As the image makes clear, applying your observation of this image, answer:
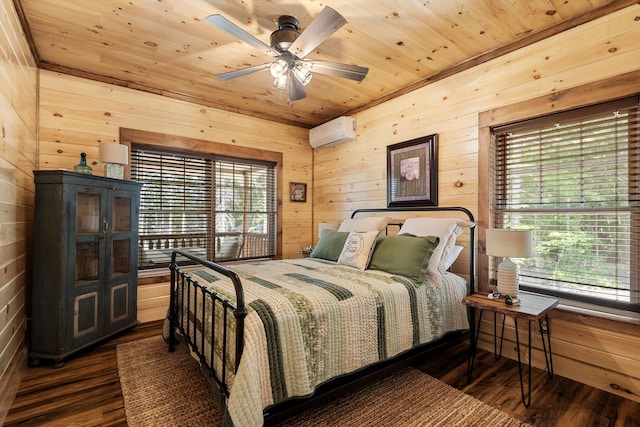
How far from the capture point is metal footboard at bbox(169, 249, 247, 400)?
4.77 feet

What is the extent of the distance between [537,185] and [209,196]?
3.51 m

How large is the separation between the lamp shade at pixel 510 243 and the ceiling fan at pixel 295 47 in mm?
1520

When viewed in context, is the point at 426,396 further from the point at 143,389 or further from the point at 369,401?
the point at 143,389

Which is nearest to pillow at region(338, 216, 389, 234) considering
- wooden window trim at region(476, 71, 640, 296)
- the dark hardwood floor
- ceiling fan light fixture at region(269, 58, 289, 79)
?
wooden window trim at region(476, 71, 640, 296)

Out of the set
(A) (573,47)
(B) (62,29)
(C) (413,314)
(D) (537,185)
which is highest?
(B) (62,29)

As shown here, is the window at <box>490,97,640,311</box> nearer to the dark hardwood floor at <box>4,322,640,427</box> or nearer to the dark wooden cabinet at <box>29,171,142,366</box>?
the dark hardwood floor at <box>4,322,640,427</box>

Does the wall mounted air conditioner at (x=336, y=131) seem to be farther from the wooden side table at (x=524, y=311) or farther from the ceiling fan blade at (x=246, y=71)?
the wooden side table at (x=524, y=311)

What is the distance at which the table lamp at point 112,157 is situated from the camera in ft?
9.43

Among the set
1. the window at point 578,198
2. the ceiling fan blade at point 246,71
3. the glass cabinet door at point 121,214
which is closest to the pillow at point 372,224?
the window at point 578,198

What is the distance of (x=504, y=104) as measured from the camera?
2666 mm

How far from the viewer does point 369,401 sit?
76.9 inches

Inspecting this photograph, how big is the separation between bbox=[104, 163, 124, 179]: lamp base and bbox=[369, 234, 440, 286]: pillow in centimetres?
251

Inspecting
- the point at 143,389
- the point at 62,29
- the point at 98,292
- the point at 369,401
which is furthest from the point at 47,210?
the point at 369,401

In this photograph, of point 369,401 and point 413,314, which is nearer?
point 369,401
